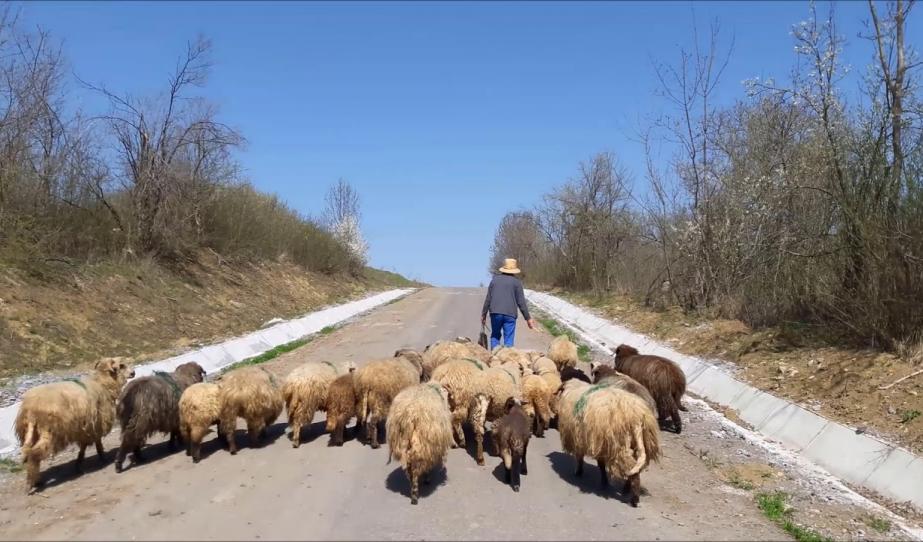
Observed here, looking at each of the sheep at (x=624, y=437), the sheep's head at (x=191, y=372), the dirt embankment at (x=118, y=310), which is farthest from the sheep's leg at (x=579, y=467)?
the dirt embankment at (x=118, y=310)

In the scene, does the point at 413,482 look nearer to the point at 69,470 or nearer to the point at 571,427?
the point at 571,427

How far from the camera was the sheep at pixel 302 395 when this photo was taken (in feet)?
26.8

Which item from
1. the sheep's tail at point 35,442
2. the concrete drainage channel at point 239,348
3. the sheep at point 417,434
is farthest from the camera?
the concrete drainage channel at point 239,348

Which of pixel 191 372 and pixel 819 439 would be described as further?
pixel 191 372

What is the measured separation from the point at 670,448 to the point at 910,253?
4333mm

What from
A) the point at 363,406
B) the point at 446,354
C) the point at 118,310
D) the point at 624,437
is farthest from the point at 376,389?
the point at 118,310

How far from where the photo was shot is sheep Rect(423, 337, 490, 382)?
10125mm

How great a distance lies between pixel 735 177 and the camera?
16734mm

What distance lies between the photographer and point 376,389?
816 centimetres

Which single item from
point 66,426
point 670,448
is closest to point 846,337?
point 670,448

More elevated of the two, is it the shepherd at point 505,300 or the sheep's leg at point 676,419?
the shepherd at point 505,300

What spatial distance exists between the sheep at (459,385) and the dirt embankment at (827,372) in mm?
4550

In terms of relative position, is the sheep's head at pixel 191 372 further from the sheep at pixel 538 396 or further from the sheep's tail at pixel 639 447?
the sheep's tail at pixel 639 447

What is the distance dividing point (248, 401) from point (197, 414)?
22.3 inches
